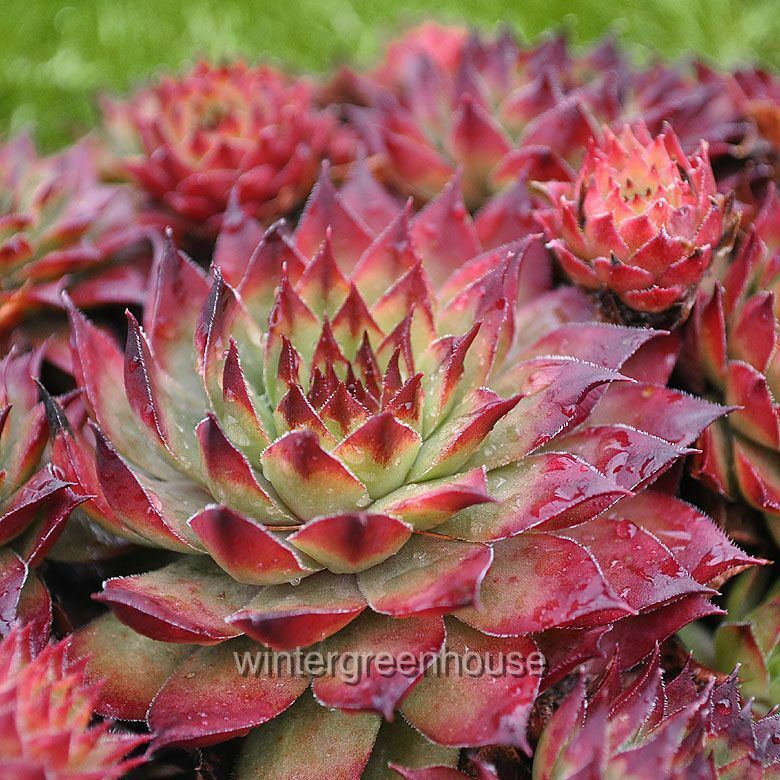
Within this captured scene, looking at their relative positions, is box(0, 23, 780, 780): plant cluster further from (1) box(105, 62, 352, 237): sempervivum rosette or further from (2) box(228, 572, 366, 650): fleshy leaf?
(1) box(105, 62, 352, 237): sempervivum rosette

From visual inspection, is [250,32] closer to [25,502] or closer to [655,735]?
[25,502]

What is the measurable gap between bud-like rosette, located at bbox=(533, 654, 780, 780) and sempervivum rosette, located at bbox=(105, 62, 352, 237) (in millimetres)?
808

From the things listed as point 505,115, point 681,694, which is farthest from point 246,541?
point 505,115

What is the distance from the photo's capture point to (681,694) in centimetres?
79

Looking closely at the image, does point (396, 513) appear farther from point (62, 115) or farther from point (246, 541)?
point (62, 115)

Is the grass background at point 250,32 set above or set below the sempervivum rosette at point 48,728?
above

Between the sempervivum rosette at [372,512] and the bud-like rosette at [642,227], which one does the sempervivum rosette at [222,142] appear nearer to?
the sempervivum rosette at [372,512]

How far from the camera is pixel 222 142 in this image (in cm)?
127

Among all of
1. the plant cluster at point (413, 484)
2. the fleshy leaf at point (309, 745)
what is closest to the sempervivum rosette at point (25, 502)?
the plant cluster at point (413, 484)

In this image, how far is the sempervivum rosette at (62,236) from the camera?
3.67 ft

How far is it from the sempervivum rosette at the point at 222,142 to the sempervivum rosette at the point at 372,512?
1.06 ft

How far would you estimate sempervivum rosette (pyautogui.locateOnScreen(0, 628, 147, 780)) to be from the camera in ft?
2.00

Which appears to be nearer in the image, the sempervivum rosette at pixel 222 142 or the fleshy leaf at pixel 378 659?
the fleshy leaf at pixel 378 659

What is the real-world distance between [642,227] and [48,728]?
0.71 metres
